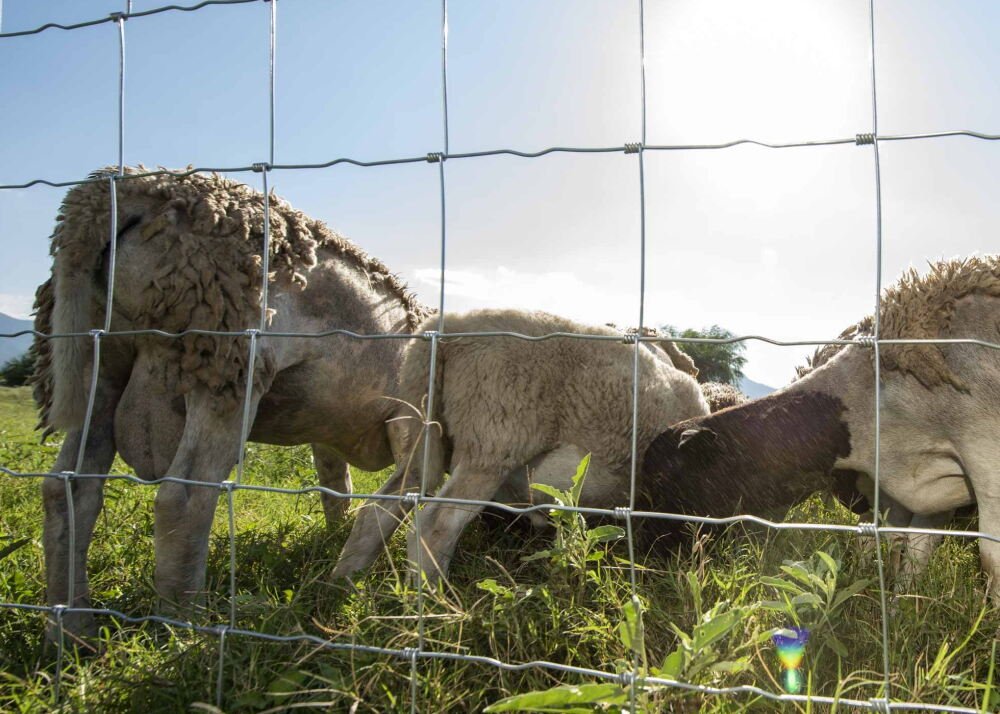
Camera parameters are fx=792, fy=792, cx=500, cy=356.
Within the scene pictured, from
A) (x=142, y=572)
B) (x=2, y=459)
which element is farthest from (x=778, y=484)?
(x=2, y=459)

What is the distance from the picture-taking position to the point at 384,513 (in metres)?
3.20

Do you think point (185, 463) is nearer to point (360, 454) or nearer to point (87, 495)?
point (87, 495)

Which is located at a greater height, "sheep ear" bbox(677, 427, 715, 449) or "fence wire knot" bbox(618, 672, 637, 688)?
"sheep ear" bbox(677, 427, 715, 449)

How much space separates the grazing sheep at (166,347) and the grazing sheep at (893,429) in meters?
1.66

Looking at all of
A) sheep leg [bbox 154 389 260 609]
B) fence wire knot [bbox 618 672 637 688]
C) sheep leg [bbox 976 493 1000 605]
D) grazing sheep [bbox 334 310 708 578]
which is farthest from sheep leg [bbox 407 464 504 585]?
sheep leg [bbox 976 493 1000 605]

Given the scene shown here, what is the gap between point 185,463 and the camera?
3.07 metres

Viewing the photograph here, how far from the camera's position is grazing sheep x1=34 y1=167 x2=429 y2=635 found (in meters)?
2.98

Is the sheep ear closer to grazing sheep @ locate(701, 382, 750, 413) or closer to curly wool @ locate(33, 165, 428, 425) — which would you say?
grazing sheep @ locate(701, 382, 750, 413)

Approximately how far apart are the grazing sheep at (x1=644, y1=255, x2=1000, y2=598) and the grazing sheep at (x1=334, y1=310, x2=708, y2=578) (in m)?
0.31

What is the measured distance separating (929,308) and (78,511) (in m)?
3.22

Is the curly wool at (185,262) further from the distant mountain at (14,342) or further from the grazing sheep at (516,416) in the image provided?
the grazing sheep at (516,416)

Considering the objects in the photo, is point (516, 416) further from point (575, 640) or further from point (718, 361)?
point (718, 361)

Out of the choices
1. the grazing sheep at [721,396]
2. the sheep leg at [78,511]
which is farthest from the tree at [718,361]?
the sheep leg at [78,511]

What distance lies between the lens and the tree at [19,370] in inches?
129
